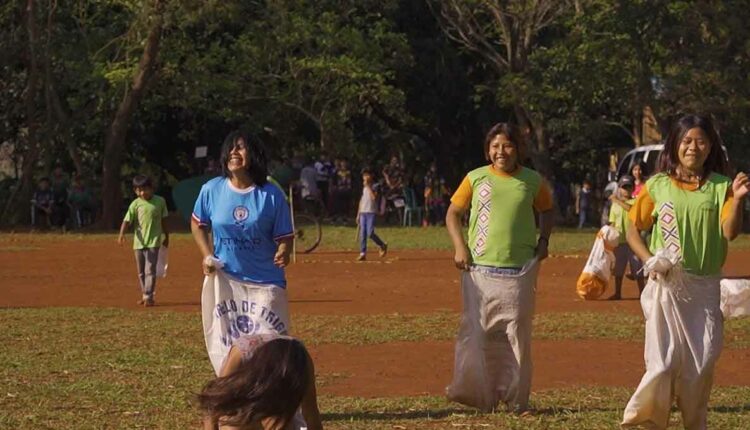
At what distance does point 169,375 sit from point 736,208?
206 inches

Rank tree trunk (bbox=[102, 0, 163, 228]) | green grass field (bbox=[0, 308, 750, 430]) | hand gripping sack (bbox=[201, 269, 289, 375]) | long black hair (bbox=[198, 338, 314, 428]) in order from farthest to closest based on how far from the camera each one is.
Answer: tree trunk (bbox=[102, 0, 163, 228]), green grass field (bbox=[0, 308, 750, 430]), hand gripping sack (bbox=[201, 269, 289, 375]), long black hair (bbox=[198, 338, 314, 428])

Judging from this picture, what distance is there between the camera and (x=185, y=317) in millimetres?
16641

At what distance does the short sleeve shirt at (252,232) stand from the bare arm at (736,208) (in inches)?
97.8

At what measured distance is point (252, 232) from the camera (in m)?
9.02

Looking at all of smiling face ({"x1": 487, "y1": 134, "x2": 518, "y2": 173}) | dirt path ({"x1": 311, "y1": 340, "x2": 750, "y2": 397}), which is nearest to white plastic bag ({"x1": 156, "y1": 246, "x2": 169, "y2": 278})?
dirt path ({"x1": 311, "y1": 340, "x2": 750, "y2": 397})

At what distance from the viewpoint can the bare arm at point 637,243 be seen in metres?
8.09

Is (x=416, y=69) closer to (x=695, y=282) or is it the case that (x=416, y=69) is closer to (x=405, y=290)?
(x=405, y=290)

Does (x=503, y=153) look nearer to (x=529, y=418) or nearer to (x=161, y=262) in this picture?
(x=529, y=418)

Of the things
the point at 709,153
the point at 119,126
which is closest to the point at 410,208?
the point at 119,126

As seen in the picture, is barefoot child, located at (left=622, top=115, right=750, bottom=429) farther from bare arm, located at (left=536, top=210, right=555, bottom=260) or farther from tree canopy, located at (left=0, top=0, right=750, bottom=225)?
tree canopy, located at (left=0, top=0, right=750, bottom=225)

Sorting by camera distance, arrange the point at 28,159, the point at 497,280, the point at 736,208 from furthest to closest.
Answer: the point at 28,159 → the point at 497,280 → the point at 736,208

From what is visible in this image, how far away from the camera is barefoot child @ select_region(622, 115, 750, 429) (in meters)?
8.01

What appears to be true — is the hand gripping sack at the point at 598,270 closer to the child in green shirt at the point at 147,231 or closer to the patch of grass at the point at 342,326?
the patch of grass at the point at 342,326

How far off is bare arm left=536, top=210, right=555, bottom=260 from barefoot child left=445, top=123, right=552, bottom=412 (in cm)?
1
